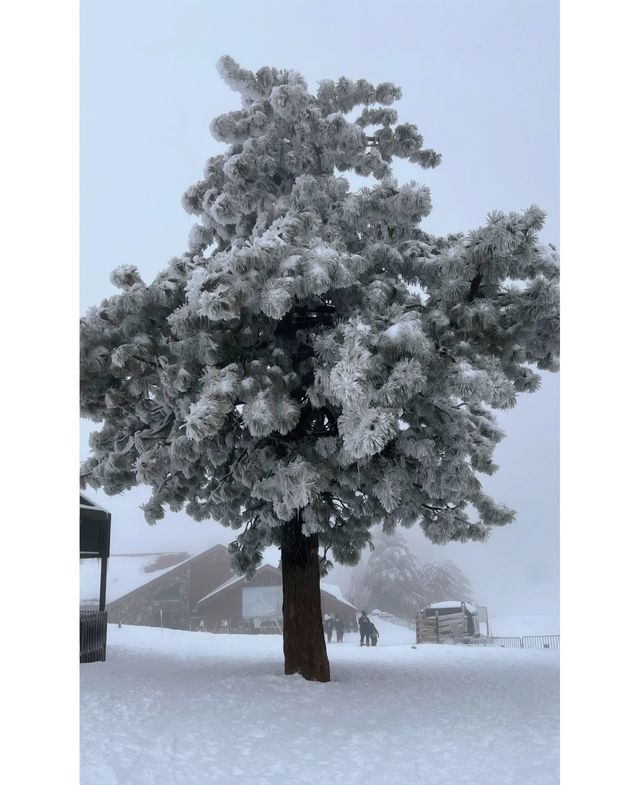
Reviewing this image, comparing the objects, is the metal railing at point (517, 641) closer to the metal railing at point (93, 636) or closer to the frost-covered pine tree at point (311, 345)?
the metal railing at point (93, 636)

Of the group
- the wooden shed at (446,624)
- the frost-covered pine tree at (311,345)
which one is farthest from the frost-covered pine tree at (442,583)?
the frost-covered pine tree at (311,345)

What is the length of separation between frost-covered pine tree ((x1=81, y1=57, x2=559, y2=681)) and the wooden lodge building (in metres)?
12.8

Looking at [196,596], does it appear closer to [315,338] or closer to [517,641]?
[517,641]

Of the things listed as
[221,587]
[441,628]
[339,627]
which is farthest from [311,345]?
[441,628]


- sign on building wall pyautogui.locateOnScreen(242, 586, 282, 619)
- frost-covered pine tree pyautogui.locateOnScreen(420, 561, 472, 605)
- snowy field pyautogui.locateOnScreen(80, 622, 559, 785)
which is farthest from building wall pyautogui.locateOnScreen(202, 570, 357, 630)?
snowy field pyautogui.locateOnScreen(80, 622, 559, 785)

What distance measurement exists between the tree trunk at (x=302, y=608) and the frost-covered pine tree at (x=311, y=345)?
15mm

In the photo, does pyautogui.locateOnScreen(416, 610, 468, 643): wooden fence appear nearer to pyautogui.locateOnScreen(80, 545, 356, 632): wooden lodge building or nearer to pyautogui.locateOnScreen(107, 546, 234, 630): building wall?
pyautogui.locateOnScreen(80, 545, 356, 632): wooden lodge building

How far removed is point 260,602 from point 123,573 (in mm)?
3928

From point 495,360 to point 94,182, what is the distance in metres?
16.2

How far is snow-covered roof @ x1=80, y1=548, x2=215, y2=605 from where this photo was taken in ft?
58.1
